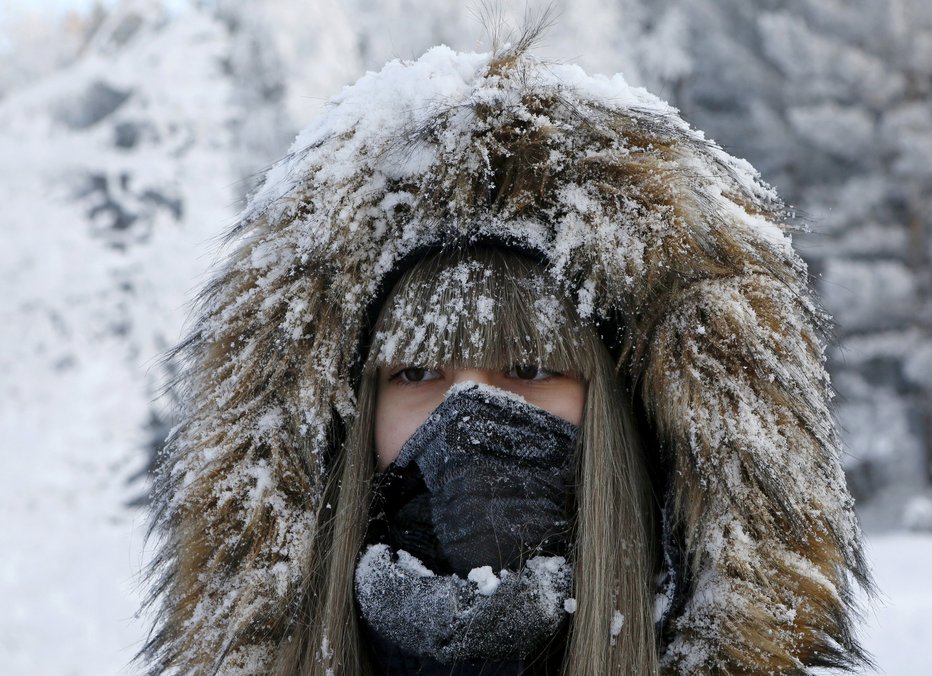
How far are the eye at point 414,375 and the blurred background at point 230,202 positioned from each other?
46 cm

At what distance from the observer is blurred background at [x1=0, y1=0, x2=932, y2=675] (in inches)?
284

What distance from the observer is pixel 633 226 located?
4.88 feet

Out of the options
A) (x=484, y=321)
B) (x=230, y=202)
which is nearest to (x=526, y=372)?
(x=484, y=321)

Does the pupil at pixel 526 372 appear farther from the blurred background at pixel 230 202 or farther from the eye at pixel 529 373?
the blurred background at pixel 230 202

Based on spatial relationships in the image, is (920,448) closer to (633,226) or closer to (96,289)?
(96,289)

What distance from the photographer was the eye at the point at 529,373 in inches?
61.8

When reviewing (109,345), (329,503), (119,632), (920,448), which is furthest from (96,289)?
(920,448)

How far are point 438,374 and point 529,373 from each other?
17cm

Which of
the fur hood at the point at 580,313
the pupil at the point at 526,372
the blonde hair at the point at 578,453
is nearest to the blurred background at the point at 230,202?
the fur hood at the point at 580,313

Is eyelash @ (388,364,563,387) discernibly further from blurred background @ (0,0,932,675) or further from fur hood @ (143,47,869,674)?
blurred background @ (0,0,932,675)

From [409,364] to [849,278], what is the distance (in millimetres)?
14681

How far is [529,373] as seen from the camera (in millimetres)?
1581

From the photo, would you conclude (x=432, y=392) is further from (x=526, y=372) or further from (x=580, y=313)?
(x=580, y=313)

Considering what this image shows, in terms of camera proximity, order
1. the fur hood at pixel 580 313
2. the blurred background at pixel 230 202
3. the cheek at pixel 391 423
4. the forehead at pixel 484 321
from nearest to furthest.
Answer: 1. the fur hood at pixel 580 313
2. the forehead at pixel 484 321
3. the cheek at pixel 391 423
4. the blurred background at pixel 230 202
